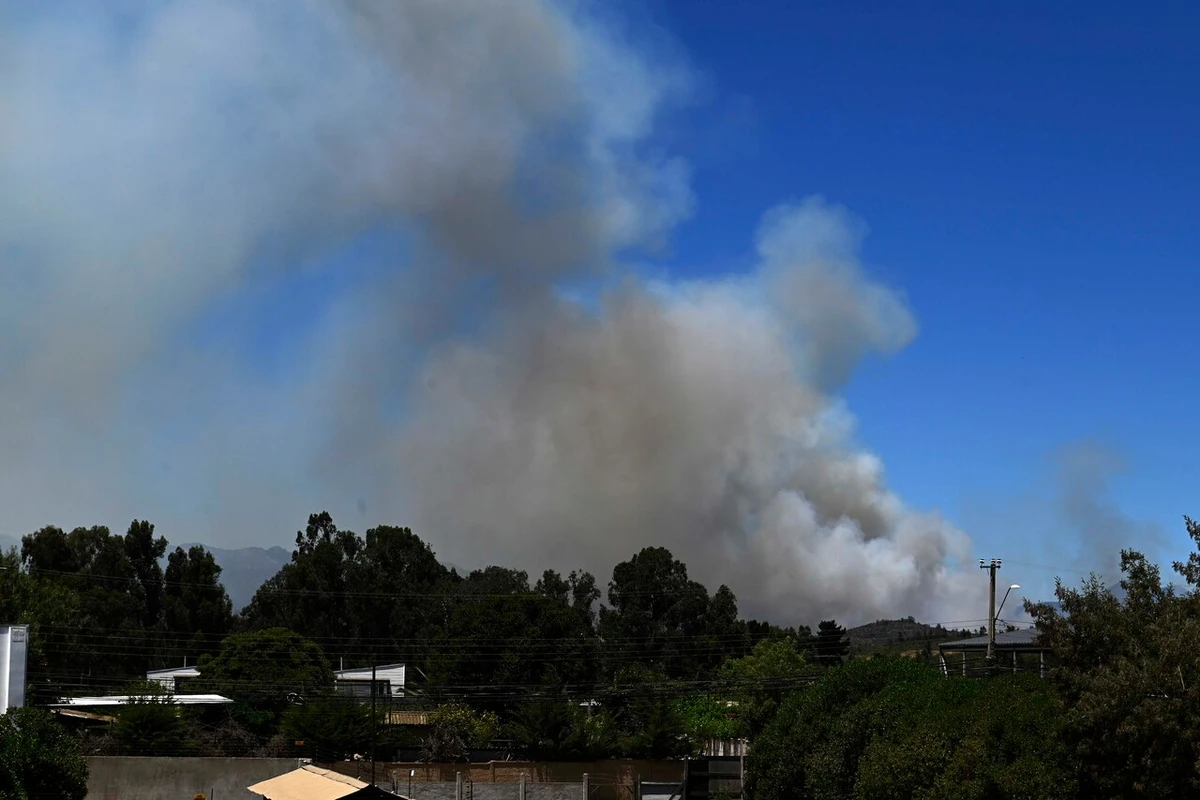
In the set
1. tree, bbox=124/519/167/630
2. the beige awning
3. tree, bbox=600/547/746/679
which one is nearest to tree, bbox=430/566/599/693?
tree, bbox=600/547/746/679

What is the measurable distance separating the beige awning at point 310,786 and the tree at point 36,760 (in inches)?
178

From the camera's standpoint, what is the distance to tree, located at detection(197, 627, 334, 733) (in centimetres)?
7012

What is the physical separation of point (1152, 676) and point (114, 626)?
308 feet

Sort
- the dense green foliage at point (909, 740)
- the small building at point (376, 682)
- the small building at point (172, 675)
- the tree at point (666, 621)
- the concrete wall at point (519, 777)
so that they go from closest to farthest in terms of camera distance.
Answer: the dense green foliage at point (909, 740)
the concrete wall at point (519, 777)
the small building at point (172, 675)
the small building at point (376, 682)
the tree at point (666, 621)

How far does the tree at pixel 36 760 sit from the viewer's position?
24984 millimetres

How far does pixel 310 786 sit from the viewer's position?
97.0 feet

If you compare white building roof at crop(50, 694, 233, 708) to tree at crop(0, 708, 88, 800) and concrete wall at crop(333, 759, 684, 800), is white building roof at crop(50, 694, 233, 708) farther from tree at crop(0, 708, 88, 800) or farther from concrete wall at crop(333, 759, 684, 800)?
tree at crop(0, 708, 88, 800)

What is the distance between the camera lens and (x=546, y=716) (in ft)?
194

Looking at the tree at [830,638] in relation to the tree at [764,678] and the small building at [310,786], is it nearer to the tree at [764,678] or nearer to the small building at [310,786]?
the tree at [764,678]

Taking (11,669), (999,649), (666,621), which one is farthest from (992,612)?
(666,621)

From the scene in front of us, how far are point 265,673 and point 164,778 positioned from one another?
36351 millimetres

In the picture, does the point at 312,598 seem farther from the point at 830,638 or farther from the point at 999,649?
the point at 999,649

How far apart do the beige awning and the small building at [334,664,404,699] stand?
136 feet

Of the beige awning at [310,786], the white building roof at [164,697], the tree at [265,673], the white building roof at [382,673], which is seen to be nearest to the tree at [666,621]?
the white building roof at [382,673]
